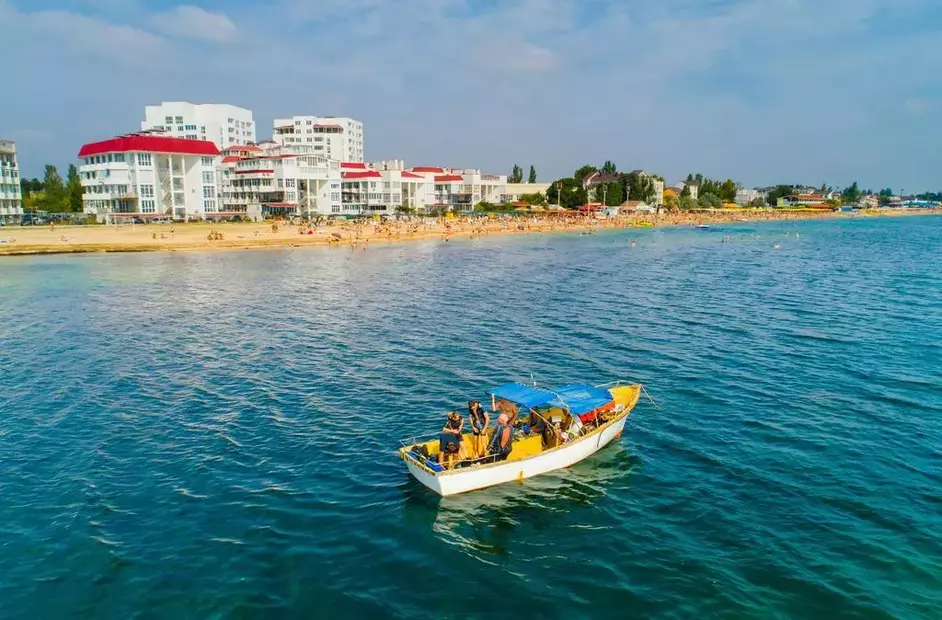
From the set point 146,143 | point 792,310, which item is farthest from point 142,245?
point 792,310

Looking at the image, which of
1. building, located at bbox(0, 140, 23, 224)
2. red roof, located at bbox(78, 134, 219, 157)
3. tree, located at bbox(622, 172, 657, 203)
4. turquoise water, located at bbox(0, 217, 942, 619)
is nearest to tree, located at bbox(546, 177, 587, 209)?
tree, located at bbox(622, 172, 657, 203)

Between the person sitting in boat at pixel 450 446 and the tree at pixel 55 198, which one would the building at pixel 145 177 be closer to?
the tree at pixel 55 198

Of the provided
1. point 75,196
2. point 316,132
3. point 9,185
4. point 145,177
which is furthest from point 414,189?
point 9,185

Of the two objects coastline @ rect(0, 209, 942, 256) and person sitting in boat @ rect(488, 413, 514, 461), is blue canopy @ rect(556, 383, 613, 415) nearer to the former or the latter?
person sitting in boat @ rect(488, 413, 514, 461)

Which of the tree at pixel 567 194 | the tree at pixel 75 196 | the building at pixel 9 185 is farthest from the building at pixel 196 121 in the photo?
the tree at pixel 567 194

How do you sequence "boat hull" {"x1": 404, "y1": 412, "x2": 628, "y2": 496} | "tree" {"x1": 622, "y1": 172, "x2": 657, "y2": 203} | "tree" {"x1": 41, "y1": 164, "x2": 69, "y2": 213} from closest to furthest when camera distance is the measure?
"boat hull" {"x1": 404, "y1": 412, "x2": 628, "y2": 496}, "tree" {"x1": 41, "y1": 164, "x2": 69, "y2": 213}, "tree" {"x1": 622, "y1": 172, "x2": 657, "y2": 203}

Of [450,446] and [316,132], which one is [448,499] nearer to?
[450,446]
